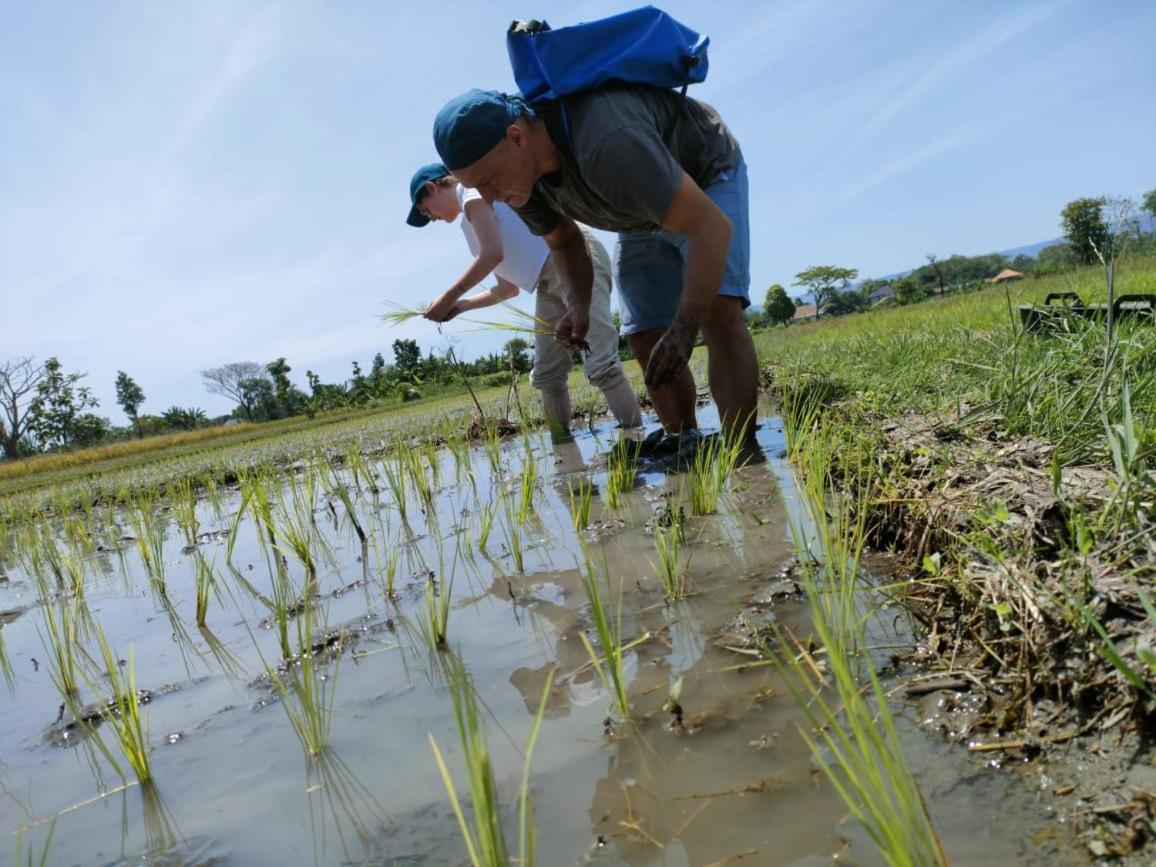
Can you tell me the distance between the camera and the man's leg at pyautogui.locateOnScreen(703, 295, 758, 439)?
2725mm

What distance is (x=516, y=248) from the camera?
3807mm

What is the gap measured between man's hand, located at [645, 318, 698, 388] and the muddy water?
0.48 m

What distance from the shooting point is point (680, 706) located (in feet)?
3.44

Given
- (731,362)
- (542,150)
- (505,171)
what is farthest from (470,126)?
(731,362)

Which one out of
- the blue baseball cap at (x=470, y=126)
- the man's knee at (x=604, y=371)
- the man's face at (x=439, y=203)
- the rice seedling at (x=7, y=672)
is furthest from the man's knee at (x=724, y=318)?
the rice seedling at (x=7, y=672)

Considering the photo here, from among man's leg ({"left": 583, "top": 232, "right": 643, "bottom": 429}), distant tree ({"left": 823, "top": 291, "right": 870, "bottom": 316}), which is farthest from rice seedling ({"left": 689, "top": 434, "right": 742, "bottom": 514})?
distant tree ({"left": 823, "top": 291, "right": 870, "bottom": 316})

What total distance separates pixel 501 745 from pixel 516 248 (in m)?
3.08

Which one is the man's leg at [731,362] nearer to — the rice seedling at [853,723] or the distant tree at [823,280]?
the rice seedling at [853,723]

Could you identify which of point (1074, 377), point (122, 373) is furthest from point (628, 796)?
point (122, 373)

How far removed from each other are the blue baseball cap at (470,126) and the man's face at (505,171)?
1.3 inches

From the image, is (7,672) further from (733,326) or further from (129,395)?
(129,395)

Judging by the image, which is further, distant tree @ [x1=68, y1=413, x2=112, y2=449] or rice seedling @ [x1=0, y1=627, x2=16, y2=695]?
distant tree @ [x1=68, y1=413, x2=112, y2=449]

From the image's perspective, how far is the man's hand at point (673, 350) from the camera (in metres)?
2.23

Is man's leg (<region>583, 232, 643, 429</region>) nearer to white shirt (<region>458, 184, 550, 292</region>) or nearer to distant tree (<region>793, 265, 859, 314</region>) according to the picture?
white shirt (<region>458, 184, 550, 292</region>)
